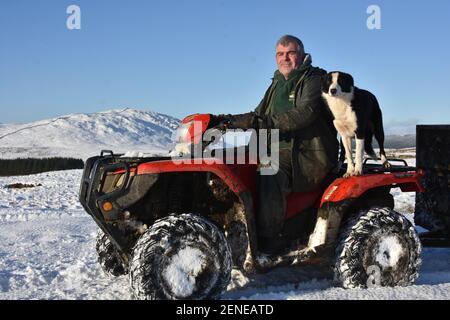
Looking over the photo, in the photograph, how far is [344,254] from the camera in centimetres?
428

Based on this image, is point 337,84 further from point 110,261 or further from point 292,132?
point 110,261

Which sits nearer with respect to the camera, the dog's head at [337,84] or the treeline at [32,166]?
the dog's head at [337,84]

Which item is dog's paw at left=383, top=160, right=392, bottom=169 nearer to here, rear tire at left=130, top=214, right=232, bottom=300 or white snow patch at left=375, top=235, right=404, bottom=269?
white snow patch at left=375, top=235, right=404, bottom=269

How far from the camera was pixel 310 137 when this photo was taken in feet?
14.9

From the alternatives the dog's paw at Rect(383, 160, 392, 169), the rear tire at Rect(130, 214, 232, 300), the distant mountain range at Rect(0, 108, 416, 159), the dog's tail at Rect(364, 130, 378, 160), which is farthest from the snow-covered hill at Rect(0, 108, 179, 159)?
the rear tire at Rect(130, 214, 232, 300)

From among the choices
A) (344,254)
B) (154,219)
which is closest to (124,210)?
(154,219)

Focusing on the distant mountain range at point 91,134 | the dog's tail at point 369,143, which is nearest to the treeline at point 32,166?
the dog's tail at point 369,143

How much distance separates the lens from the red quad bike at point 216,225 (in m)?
3.80

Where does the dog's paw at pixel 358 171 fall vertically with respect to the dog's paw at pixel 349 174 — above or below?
above

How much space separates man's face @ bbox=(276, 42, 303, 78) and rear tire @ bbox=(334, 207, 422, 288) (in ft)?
4.79

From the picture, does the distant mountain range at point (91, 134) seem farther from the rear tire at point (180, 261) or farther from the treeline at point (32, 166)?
the rear tire at point (180, 261)

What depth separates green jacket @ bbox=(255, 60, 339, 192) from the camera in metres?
4.40

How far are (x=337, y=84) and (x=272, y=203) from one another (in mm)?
1131
